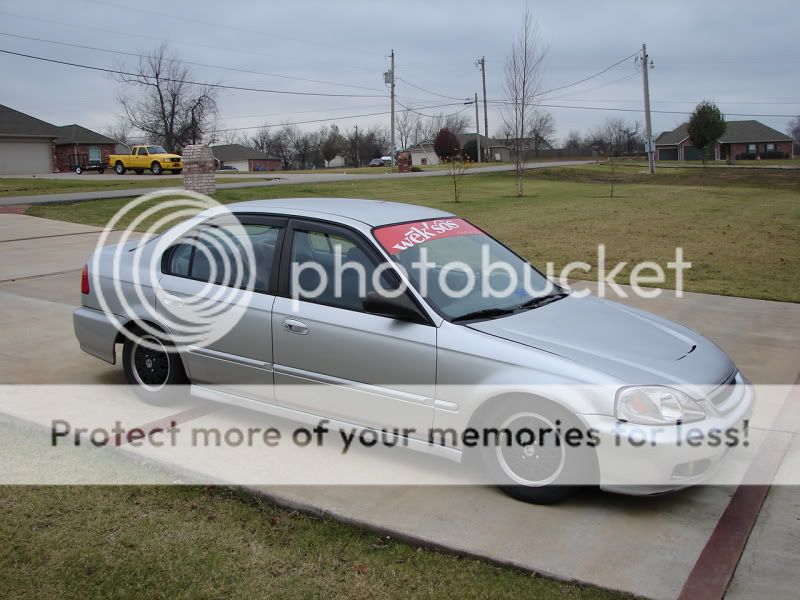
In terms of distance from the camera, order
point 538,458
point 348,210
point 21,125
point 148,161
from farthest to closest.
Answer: point 21,125 < point 148,161 < point 348,210 < point 538,458

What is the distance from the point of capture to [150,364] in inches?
224

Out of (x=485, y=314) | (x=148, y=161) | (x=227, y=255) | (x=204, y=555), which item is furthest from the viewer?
(x=148, y=161)

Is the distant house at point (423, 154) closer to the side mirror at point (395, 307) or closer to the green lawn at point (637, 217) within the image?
the green lawn at point (637, 217)

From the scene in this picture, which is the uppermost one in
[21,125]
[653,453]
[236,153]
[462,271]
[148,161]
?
[236,153]

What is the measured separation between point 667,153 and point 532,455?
3811 inches

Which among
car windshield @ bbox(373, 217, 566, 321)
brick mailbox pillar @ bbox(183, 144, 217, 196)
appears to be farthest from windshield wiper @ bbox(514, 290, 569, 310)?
brick mailbox pillar @ bbox(183, 144, 217, 196)

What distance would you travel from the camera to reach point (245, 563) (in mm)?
3586

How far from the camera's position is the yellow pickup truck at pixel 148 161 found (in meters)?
41.6

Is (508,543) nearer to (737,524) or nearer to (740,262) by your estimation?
(737,524)

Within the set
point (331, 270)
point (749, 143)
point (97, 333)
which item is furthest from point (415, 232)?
point (749, 143)

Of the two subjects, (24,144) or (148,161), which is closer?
(148,161)

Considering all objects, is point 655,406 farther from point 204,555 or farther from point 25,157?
point 25,157

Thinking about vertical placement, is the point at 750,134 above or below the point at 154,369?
above

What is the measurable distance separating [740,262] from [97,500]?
36.0ft
